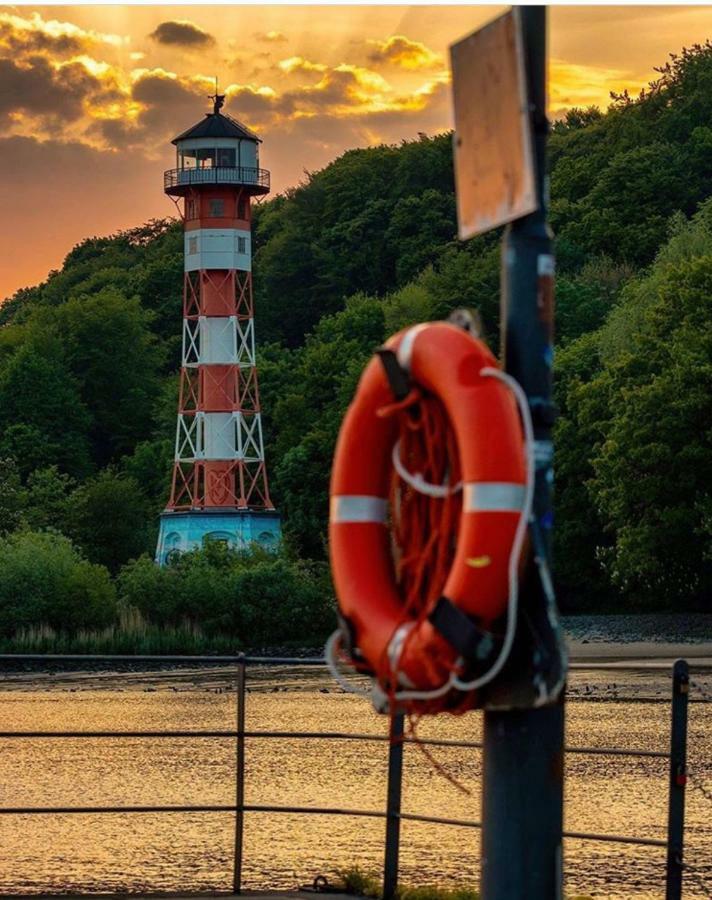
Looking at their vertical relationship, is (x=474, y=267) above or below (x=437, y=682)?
above

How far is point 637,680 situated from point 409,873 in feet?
110

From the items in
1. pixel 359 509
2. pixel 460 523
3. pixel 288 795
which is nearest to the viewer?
pixel 460 523

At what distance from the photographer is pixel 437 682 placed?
502 cm

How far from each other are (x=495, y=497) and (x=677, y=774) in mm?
2828

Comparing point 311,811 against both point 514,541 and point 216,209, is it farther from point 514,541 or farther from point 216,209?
point 216,209

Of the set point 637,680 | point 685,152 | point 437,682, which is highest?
point 685,152

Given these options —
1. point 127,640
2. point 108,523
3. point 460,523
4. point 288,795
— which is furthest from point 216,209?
point 460,523

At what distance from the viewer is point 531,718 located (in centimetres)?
507

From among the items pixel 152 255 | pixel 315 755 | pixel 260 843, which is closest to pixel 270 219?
pixel 152 255

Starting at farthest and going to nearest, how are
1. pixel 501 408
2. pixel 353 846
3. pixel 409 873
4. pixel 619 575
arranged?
pixel 619 575 → pixel 353 846 → pixel 409 873 → pixel 501 408

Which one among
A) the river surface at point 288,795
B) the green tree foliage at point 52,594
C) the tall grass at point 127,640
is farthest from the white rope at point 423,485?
the green tree foliage at point 52,594

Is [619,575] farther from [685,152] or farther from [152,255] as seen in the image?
[152,255]

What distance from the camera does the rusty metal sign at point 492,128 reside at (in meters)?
4.99

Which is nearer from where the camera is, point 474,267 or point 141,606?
point 141,606
